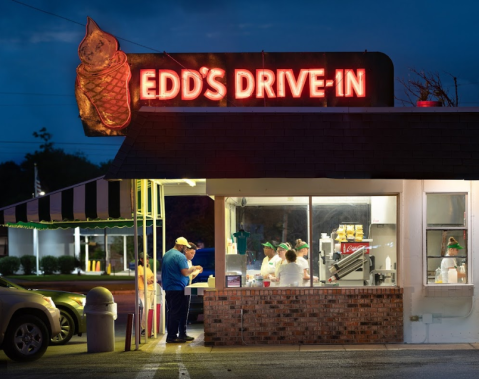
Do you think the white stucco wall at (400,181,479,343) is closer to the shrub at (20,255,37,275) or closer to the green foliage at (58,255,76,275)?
the green foliage at (58,255,76,275)

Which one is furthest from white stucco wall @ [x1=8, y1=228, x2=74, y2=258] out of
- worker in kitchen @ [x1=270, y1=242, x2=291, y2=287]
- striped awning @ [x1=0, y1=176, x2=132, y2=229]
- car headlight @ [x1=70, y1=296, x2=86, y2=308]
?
worker in kitchen @ [x1=270, y1=242, x2=291, y2=287]

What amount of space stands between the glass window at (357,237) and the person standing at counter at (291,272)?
0.37 m

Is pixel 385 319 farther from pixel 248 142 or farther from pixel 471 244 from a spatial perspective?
pixel 248 142

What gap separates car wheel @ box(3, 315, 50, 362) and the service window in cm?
632

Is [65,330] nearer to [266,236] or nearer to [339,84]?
[266,236]

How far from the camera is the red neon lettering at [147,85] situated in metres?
15.7

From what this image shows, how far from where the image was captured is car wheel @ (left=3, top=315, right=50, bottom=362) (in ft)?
40.5

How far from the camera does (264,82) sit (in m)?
15.8

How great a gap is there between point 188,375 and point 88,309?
10.3 ft

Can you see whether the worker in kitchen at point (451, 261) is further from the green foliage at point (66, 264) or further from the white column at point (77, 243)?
the white column at point (77, 243)

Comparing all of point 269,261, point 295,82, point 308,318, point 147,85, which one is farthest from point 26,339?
point 295,82

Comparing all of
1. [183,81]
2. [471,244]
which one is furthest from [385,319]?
[183,81]

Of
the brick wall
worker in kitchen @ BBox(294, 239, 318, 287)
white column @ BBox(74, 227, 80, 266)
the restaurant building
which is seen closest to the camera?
the restaurant building

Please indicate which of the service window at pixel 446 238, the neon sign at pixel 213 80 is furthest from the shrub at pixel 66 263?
the service window at pixel 446 238
